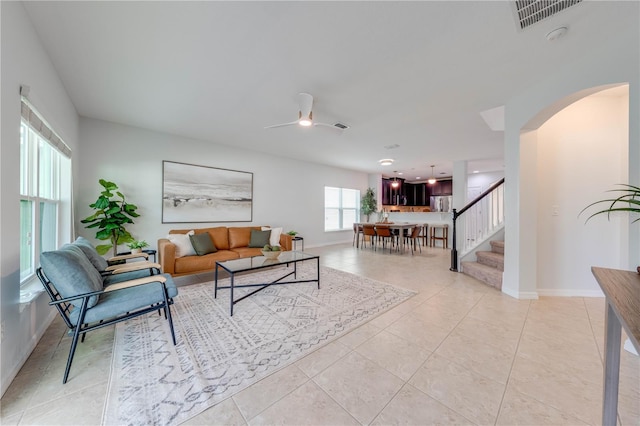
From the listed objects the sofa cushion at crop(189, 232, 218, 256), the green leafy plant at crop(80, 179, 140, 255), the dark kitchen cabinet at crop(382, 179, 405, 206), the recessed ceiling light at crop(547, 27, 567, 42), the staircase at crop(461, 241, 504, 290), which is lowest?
the staircase at crop(461, 241, 504, 290)

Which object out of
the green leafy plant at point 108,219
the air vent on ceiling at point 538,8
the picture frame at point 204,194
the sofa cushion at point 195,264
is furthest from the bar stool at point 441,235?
the green leafy plant at point 108,219

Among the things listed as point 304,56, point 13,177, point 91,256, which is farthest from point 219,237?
point 304,56

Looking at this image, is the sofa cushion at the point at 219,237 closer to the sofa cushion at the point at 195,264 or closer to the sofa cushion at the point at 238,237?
the sofa cushion at the point at 238,237

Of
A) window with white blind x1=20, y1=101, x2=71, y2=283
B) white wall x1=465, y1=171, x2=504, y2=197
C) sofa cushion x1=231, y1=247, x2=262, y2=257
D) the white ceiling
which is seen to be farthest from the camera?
white wall x1=465, y1=171, x2=504, y2=197

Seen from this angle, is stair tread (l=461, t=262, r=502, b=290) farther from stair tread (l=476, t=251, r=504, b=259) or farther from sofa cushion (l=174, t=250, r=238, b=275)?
sofa cushion (l=174, t=250, r=238, b=275)

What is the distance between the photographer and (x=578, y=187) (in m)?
2.88

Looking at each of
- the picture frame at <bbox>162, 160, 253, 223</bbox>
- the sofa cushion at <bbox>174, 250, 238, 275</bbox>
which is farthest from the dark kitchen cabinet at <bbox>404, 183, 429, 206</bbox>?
the sofa cushion at <bbox>174, 250, 238, 275</bbox>

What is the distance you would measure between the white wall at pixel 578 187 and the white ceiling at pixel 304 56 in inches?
36.8

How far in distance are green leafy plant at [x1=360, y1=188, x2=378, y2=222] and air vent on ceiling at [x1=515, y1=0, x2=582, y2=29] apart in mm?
6592

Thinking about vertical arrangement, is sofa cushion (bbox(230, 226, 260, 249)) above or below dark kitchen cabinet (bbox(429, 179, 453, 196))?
below

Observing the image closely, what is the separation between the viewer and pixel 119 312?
5.74ft

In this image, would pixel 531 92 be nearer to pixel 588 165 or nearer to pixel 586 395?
pixel 588 165

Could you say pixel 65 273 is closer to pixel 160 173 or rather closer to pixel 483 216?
pixel 160 173

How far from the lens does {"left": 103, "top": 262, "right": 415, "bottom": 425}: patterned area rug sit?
138 cm
